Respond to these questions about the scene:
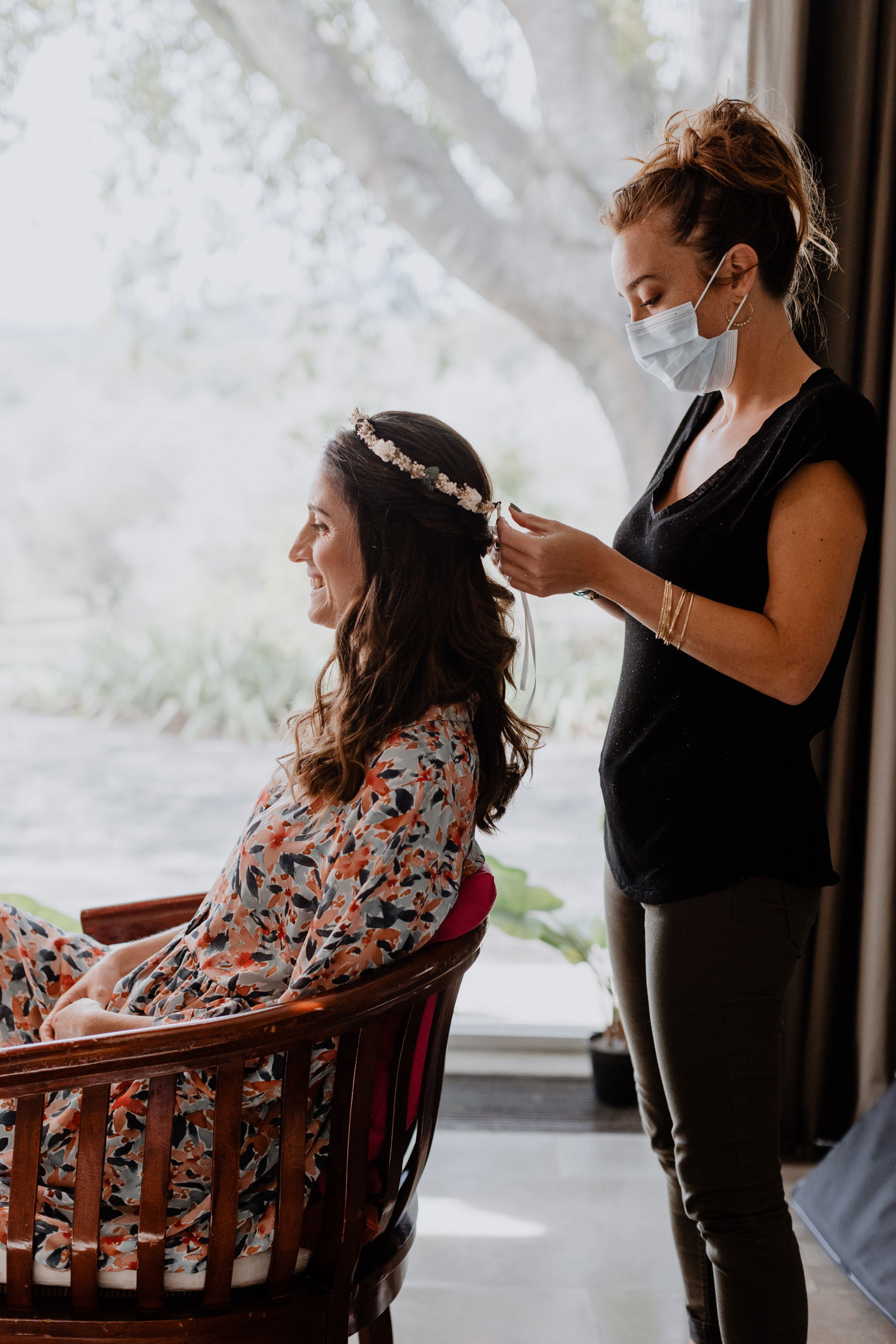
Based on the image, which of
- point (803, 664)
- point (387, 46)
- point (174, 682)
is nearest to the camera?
point (803, 664)

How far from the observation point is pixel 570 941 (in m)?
2.52

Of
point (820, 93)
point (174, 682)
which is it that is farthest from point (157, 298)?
point (820, 93)

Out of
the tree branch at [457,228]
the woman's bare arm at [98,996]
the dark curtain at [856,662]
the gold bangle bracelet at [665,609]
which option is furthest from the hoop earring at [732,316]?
the tree branch at [457,228]

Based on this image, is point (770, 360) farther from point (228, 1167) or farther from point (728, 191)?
point (228, 1167)

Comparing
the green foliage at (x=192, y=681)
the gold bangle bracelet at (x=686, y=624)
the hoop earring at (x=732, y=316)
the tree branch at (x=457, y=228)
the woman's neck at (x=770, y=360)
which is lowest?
the green foliage at (x=192, y=681)

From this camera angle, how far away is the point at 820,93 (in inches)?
82.7

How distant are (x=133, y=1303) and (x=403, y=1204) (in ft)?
1.05

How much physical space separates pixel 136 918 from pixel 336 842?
496 mm

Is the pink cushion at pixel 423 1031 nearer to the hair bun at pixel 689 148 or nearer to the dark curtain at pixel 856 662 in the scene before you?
the hair bun at pixel 689 148

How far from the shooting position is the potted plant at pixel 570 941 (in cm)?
249

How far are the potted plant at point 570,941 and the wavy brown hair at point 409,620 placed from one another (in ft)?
3.92

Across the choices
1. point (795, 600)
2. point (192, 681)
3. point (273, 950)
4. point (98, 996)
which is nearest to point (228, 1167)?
point (273, 950)

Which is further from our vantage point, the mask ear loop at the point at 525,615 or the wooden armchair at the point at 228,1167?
the mask ear loop at the point at 525,615

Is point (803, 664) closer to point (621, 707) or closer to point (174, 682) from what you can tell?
point (621, 707)
